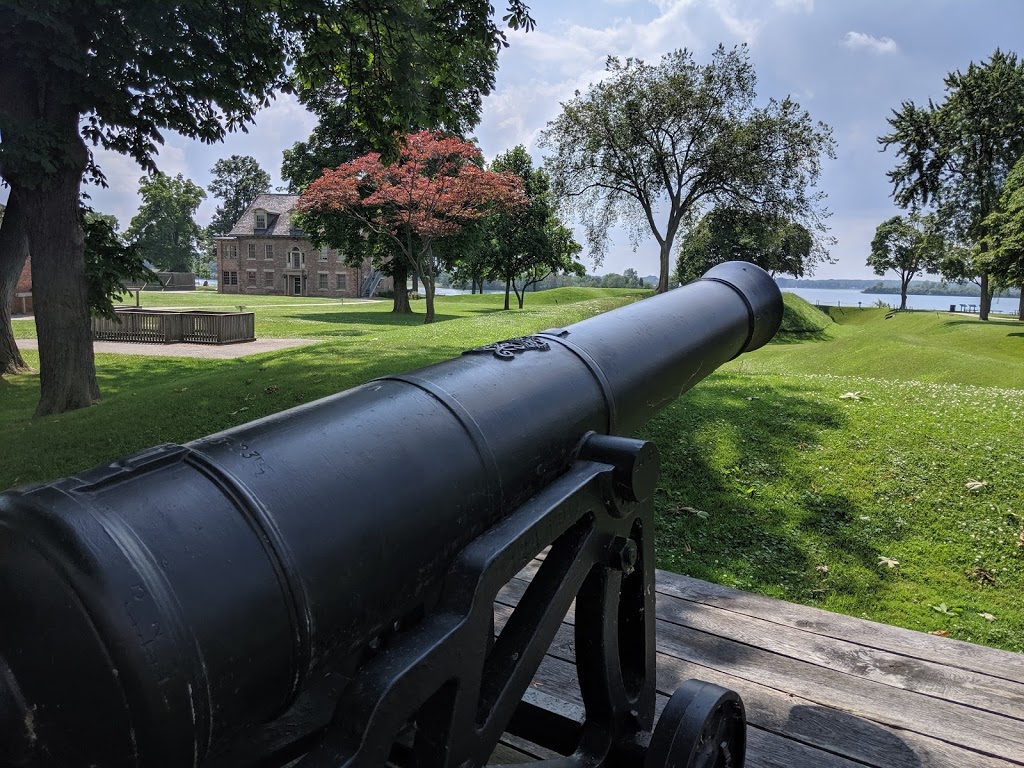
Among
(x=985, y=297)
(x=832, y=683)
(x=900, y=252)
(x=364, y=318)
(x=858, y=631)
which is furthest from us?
(x=900, y=252)

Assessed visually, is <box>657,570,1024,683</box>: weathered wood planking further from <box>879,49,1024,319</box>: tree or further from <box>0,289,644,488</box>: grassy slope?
<box>879,49,1024,319</box>: tree

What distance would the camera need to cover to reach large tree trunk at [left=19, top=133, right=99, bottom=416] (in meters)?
8.62

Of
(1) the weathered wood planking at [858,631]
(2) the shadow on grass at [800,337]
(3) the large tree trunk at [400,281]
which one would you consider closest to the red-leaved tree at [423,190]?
(3) the large tree trunk at [400,281]

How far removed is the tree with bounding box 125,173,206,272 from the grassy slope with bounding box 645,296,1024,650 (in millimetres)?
75568

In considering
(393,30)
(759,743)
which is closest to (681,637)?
(759,743)

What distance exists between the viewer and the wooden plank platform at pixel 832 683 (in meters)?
2.24

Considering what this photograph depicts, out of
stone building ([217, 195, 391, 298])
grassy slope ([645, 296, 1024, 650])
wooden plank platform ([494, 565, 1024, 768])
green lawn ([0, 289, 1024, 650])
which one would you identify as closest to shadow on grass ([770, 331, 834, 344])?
green lawn ([0, 289, 1024, 650])

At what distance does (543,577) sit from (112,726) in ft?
3.32

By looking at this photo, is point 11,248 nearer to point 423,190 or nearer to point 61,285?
point 61,285

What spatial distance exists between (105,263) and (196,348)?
9378 millimetres

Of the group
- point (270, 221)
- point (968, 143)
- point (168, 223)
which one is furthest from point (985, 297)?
point (168, 223)

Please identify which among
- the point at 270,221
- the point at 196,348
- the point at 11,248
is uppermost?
the point at 270,221

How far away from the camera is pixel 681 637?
9.67ft

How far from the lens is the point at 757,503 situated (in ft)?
18.1
